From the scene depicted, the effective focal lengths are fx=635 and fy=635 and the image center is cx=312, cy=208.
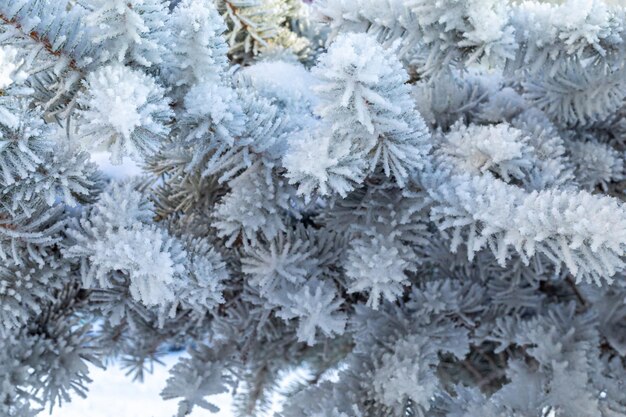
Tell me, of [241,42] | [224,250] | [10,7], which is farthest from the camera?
[241,42]

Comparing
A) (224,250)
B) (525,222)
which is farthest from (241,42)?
(525,222)

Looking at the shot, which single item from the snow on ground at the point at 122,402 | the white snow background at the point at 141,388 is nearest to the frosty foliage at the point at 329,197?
the white snow background at the point at 141,388

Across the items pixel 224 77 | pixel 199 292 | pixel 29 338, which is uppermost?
pixel 224 77

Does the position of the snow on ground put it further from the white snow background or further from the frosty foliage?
the frosty foliage

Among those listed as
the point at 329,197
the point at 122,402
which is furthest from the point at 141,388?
the point at 329,197

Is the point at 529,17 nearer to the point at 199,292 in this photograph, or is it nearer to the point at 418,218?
the point at 418,218

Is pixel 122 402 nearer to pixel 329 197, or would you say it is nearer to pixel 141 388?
pixel 141 388

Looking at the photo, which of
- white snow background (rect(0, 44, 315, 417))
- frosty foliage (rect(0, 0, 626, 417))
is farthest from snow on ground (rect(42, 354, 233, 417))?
frosty foliage (rect(0, 0, 626, 417))
